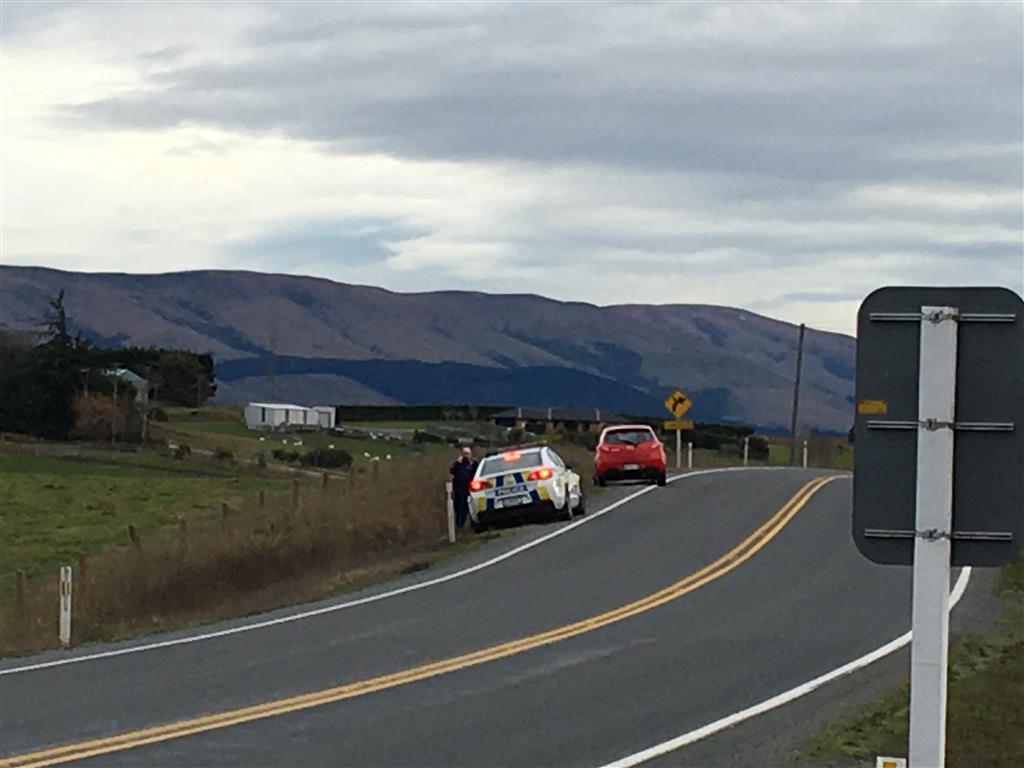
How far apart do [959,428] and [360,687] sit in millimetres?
10476

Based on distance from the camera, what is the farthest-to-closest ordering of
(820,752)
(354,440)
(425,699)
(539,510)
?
(354,440) → (539,510) → (425,699) → (820,752)

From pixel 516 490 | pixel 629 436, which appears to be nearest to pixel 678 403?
pixel 629 436

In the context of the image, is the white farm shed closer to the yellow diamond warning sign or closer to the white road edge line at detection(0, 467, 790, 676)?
the yellow diamond warning sign

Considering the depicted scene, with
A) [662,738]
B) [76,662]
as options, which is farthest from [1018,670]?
[76,662]

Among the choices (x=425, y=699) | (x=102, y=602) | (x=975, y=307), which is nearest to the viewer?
(x=975, y=307)

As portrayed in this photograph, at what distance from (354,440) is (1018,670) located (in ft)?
261

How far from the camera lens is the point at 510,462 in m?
32.5

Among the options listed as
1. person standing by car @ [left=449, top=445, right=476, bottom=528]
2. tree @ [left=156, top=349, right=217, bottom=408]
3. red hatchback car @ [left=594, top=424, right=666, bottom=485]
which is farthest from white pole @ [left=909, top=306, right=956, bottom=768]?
tree @ [left=156, top=349, right=217, bottom=408]

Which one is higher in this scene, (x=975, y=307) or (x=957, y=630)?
(x=975, y=307)

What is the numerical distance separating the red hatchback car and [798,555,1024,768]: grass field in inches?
862

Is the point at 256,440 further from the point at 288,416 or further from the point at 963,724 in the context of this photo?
the point at 963,724

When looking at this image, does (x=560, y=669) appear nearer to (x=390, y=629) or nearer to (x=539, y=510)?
(x=390, y=629)

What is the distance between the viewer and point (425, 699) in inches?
612

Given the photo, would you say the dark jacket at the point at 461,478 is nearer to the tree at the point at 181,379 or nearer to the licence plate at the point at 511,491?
the licence plate at the point at 511,491
